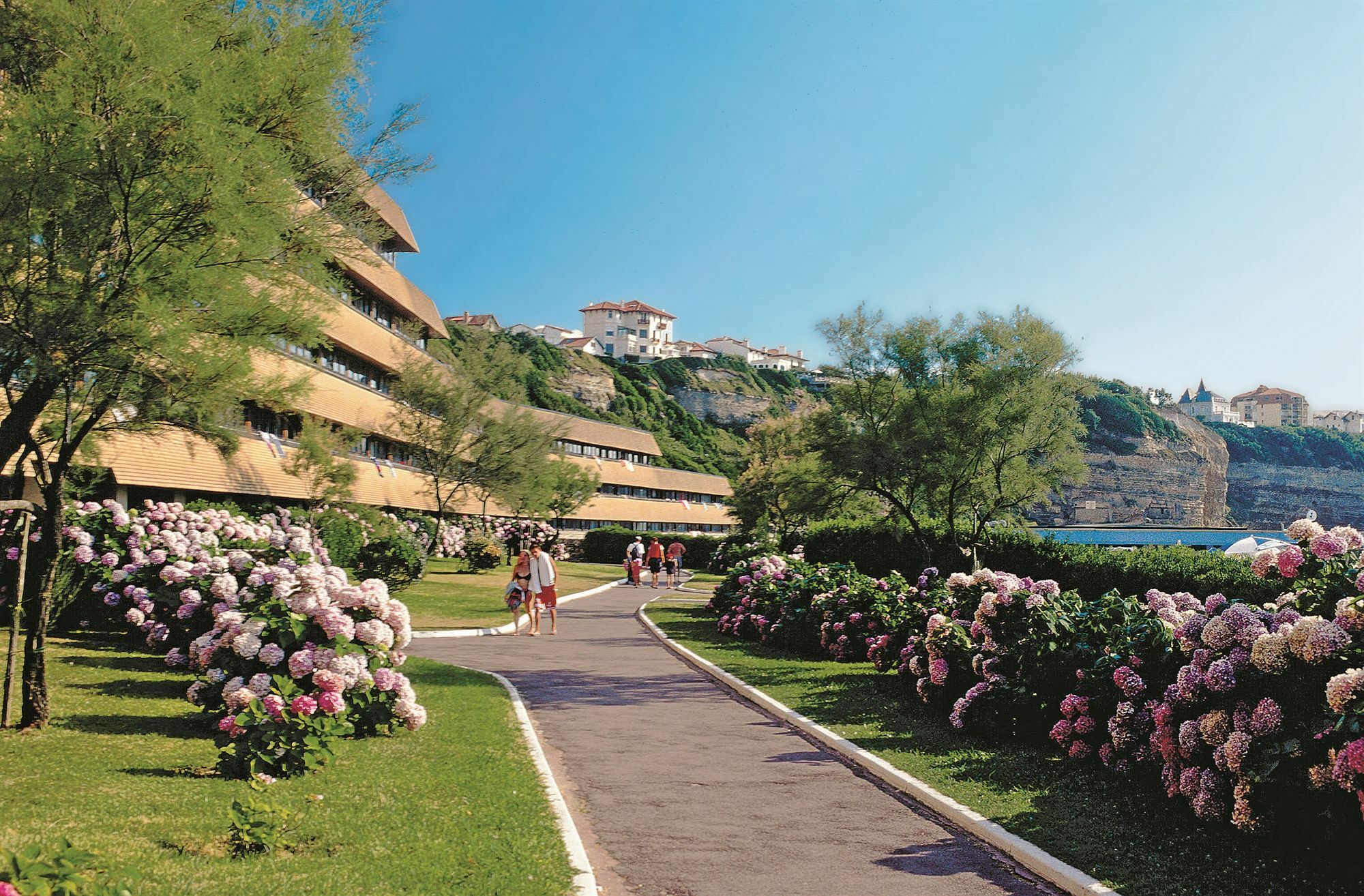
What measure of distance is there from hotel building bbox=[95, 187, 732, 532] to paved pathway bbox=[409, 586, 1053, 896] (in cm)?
481

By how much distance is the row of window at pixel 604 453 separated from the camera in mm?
69375

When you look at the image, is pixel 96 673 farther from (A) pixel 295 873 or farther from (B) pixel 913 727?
(B) pixel 913 727

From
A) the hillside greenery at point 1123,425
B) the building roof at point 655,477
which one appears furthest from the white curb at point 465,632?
the hillside greenery at point 1123,425

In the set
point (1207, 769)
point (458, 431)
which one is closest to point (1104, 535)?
point (458, 431)

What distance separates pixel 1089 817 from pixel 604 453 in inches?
2688

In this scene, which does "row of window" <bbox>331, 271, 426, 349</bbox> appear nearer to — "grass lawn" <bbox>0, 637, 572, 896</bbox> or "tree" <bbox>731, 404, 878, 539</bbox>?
"tree" <bbox>731, 404, 878, 539</bbox>

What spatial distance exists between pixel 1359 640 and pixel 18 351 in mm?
9318

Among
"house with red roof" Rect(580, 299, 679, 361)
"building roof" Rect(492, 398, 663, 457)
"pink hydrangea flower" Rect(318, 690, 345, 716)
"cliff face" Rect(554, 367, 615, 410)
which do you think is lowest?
"pink hydrangea flower" Rect(318, 690, 345, 716)

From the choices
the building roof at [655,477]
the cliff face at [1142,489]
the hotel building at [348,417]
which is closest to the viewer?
the hotel building at [348,417]

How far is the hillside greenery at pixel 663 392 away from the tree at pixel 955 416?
6387cm

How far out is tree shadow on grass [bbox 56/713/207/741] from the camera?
7930mm

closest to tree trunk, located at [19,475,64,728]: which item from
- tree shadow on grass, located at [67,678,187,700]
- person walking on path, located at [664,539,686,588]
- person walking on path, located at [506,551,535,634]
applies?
tree shadow on grass, located at [67,678,187,700]

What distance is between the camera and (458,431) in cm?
3531

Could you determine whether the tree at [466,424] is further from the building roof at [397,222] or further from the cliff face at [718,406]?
the cliff face at [718,406]
